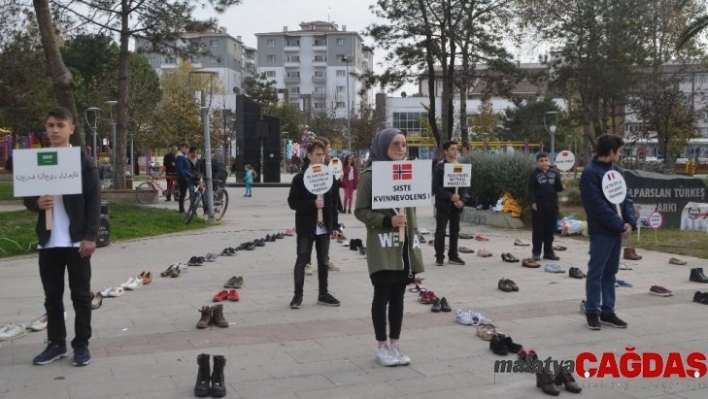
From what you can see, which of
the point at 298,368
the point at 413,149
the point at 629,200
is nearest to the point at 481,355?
the point at 298,368

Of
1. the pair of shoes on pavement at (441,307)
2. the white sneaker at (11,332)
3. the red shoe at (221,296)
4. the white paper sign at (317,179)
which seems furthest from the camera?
the red shoe at (221,296)

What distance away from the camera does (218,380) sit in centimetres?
515

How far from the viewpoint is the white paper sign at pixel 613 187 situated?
7.10 m

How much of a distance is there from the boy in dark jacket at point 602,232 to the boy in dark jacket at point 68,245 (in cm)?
451

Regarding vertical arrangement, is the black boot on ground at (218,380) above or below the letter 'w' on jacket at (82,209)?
below

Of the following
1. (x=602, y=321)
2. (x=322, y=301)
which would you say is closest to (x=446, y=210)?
(x=322, y=301)

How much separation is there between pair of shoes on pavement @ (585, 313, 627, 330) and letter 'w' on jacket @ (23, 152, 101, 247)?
458 cm

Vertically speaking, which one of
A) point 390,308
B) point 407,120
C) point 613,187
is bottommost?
point 390,308

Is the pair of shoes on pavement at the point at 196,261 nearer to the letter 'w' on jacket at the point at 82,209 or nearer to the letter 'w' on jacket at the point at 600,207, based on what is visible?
the letter 'w' on jacket at the point at 82,209

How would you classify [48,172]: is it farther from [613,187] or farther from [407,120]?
[407,120]

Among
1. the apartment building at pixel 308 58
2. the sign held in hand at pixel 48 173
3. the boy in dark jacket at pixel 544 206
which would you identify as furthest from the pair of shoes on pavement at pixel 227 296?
the apartment building at pixel 308 58

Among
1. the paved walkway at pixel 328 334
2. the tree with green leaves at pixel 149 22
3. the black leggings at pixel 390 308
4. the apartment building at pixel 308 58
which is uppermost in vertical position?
the apartment building at pixel 308 58

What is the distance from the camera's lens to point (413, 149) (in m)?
74.8

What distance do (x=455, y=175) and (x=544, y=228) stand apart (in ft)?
5.96
